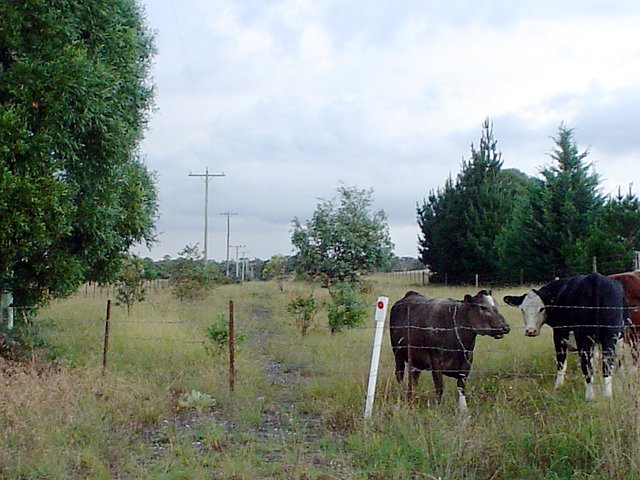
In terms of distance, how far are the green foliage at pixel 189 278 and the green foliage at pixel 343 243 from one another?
5448mm

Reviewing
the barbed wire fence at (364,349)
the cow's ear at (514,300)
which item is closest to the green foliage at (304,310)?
the barbed wire fence at (364,349)

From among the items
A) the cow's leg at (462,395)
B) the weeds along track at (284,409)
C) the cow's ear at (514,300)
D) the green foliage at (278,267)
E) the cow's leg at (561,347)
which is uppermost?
the green foliage at (278,267)

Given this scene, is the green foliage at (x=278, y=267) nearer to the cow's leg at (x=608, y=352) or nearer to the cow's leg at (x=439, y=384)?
the cow's leg at (x=439, y=384)

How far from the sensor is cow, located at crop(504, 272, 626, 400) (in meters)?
8.14

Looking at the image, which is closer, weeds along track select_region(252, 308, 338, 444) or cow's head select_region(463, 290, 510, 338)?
weeds along track select_region(252, 308, 338, 444)

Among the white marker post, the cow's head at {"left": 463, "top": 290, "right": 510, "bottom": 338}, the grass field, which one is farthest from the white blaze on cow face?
the white marker post

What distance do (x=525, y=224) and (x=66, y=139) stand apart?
24.1 metres

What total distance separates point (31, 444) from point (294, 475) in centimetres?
265

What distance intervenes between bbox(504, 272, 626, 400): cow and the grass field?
50 centimetres

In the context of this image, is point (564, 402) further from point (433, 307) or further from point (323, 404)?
point (323, 404)

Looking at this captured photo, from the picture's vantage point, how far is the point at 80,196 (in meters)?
10.6

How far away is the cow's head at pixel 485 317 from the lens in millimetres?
8039

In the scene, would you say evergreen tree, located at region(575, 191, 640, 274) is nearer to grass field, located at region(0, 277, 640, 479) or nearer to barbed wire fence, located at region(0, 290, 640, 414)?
barbed wire fence, located at region(0, 290, 640, 414)

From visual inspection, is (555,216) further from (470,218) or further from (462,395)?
(462,395)
